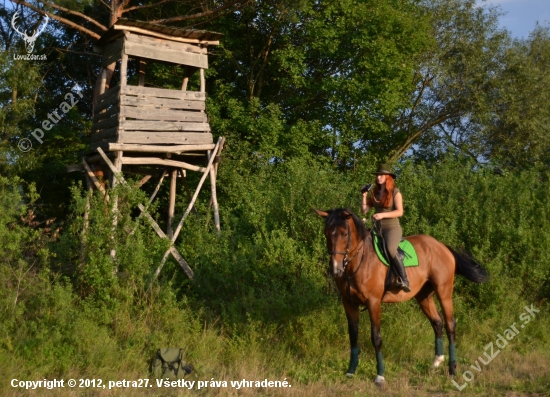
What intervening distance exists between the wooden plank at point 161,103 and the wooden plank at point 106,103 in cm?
30

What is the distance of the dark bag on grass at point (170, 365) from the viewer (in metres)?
9.23

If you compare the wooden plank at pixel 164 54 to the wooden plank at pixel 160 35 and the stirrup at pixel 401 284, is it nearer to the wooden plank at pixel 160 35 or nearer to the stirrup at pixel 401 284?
the wooden plank at pixel 160 35

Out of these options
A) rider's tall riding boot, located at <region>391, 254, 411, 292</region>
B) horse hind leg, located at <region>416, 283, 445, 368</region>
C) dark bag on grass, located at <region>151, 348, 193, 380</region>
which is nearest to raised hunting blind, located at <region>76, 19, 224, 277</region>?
dark bag on grass, located at <region>151, 348, 193, 380</region>

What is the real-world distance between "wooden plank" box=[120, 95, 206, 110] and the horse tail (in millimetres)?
7470

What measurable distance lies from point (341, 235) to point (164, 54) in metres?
8.31

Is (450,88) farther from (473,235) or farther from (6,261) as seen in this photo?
(6,261)

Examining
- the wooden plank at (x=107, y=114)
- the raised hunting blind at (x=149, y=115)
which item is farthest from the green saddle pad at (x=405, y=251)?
the wooden plank at (x=107, y=114)

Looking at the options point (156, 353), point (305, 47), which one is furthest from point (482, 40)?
point (156, 353)

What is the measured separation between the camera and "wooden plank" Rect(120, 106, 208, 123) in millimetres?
13906

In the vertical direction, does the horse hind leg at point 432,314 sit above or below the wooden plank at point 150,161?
below

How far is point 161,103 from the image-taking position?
47.9 ft

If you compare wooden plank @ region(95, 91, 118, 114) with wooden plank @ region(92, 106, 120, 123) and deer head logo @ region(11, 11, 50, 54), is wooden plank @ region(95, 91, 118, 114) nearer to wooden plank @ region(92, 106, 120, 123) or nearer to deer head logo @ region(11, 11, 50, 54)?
wooden plank @ region(92, 106, 120, 123)

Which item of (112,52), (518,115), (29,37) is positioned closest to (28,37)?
(29,37)

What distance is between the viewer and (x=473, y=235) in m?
14.1
